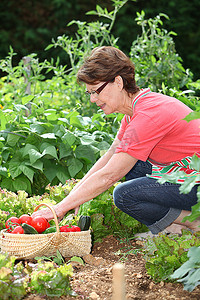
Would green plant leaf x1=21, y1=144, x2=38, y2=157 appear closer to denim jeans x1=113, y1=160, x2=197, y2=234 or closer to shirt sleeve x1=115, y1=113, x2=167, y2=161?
denim jeans x1=113, y1=160, x2=197, y2=234

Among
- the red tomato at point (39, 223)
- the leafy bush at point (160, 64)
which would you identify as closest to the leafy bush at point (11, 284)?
the red tomato at point (39, 223)

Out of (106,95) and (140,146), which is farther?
(106,95)

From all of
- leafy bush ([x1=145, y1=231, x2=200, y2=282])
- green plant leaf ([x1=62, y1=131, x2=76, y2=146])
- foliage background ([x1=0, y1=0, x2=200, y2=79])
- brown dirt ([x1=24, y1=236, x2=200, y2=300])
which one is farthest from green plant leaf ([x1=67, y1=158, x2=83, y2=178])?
foliage background ([x1=0, y1=0, x2=200, y2=79])

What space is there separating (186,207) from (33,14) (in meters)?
7.21

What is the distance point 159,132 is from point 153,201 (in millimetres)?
453

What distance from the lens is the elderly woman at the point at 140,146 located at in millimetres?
2504

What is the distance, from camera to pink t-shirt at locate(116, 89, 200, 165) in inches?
97.5

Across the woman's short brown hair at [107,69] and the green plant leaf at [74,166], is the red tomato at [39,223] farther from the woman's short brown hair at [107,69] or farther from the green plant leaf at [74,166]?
the green plant leaf at [74,166]

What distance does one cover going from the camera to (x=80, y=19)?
336 inches

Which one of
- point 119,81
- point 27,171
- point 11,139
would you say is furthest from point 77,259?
point 11,139

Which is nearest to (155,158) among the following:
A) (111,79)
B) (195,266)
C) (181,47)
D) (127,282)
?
(111,79)

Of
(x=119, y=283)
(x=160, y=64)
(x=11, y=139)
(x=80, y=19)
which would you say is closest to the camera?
(x=119, y=283)

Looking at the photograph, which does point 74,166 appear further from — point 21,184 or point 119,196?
point 119,196

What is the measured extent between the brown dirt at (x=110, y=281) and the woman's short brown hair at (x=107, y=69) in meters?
1.02
